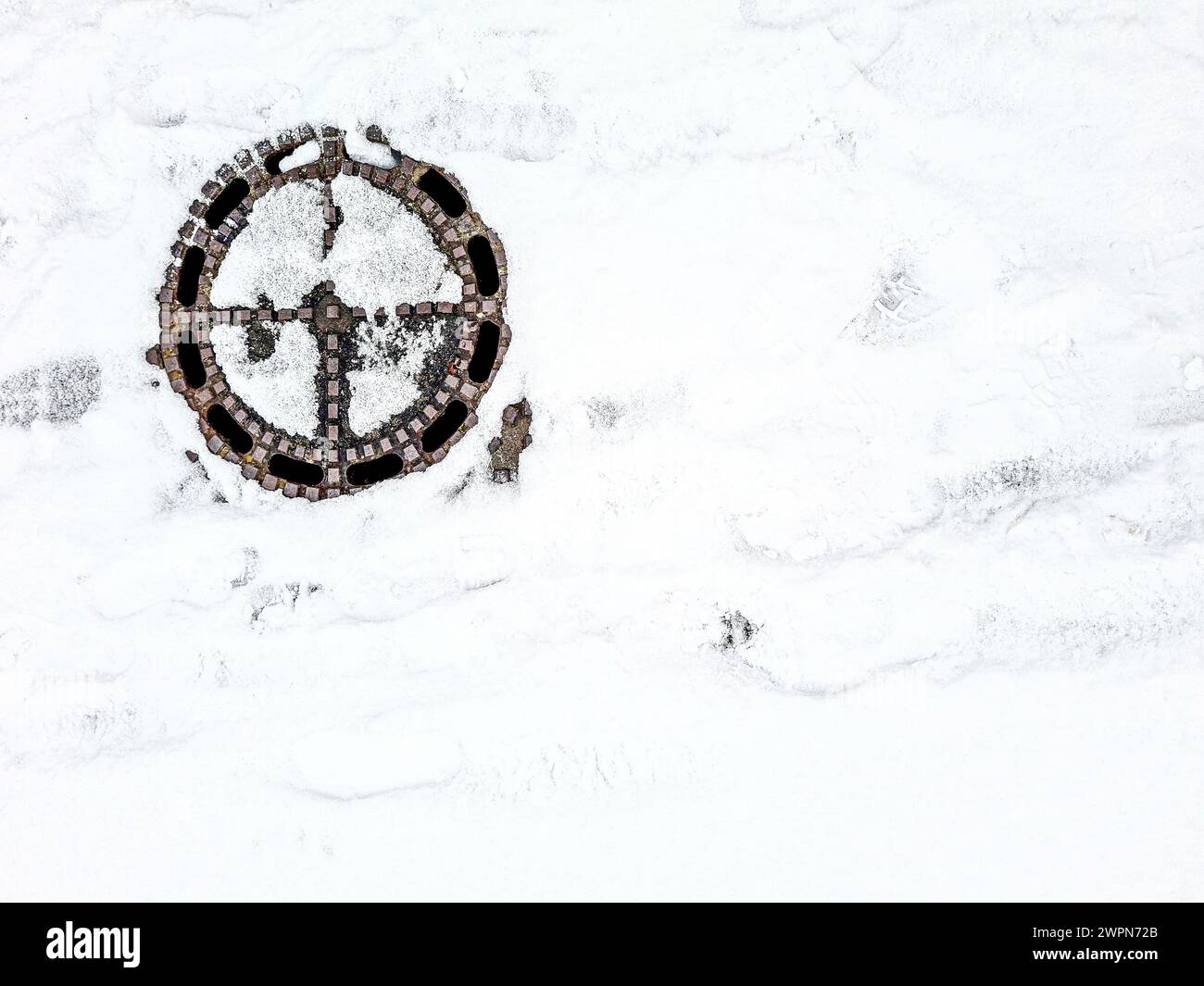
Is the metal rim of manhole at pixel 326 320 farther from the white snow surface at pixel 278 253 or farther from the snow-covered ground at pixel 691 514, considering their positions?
the snow-covered ground at pixel 691 514

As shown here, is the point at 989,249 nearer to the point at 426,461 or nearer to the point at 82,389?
the point at 426,461

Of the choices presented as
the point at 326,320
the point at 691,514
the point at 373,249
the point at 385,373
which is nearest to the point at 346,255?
the point at 373,249

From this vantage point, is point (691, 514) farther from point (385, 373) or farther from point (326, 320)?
point (326, 320)

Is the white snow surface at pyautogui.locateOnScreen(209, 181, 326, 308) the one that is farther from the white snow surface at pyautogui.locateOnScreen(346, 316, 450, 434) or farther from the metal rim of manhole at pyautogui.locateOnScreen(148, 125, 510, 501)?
the white snow surface at pyautogui.locateOnScreen(346, 316, 450, 434)

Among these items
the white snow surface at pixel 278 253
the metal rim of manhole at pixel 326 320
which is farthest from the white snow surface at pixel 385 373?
the white snow surface at pixel 278 253

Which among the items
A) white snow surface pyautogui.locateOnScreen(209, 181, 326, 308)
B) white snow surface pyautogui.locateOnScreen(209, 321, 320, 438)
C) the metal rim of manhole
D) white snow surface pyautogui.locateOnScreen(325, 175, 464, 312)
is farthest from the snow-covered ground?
white snow surface pyautogui.locateOnScreen(209, 321, 320, 438)
